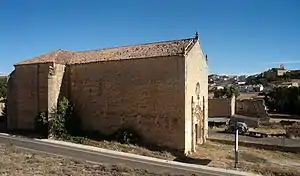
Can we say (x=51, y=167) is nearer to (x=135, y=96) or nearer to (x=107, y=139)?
(x=107, y=139)

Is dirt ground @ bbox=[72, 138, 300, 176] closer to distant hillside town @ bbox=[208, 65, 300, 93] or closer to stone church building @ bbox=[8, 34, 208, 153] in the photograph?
stone church building @ bbox=[8, 34, 208, 153]

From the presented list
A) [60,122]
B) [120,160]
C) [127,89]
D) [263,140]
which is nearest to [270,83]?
[263,140]

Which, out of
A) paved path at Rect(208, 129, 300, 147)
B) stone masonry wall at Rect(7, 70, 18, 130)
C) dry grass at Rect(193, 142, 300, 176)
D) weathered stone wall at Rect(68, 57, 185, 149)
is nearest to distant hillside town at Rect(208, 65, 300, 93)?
paved path at Rect(208, 129, 300, 147)

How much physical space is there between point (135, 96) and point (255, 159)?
10.3 m

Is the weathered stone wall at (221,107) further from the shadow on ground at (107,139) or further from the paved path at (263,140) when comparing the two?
the shadow on ground at (107,139)

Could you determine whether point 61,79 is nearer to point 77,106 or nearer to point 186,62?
point 77,106

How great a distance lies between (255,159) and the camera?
23203 mm

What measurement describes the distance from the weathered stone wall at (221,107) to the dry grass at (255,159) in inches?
626

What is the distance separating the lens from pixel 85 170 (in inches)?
661

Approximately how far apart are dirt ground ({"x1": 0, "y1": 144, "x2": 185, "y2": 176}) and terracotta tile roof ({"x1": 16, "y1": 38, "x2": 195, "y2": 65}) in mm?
10847

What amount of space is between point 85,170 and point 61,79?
1527cm

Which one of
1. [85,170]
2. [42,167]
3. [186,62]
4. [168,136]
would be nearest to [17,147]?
[42,167]

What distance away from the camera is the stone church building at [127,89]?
25047 millimetres

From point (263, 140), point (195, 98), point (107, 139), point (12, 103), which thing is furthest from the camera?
point (12, 103)
